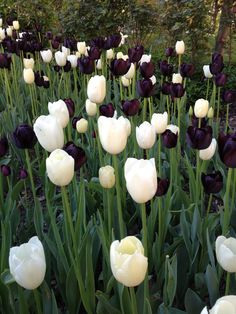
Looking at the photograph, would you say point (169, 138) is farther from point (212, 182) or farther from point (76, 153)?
point (76, 153)

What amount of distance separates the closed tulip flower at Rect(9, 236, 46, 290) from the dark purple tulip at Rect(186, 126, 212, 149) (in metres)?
0.72

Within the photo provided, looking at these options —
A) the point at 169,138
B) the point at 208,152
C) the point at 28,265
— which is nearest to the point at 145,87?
the point at 169,138

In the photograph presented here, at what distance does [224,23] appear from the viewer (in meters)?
5.47

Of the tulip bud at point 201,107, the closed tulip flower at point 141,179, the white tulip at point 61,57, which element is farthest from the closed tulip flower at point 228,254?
the white tulip at point 61,57

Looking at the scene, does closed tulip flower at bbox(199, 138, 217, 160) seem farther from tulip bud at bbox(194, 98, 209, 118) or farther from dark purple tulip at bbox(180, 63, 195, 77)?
dark purple tulip at bbox(180, 63, 195, 77)

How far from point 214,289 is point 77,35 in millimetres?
5058

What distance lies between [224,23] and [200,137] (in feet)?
14.1

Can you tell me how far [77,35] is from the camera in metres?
6.04

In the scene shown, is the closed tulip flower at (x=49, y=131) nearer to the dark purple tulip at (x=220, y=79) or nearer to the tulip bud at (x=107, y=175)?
the tulip bud at (x=107, y=175)

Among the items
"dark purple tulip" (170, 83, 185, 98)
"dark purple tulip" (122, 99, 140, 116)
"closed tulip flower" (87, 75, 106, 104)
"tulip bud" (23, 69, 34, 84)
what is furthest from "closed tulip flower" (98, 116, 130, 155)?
"tulip bud" (23, 69, 34, 84)

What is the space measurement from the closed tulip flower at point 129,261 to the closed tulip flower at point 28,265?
233 millimetres

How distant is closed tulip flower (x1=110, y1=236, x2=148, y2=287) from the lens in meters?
0.93

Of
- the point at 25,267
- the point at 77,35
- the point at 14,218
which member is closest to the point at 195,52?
the point at 77,35

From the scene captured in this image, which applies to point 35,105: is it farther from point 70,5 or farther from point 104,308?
point 70,5
